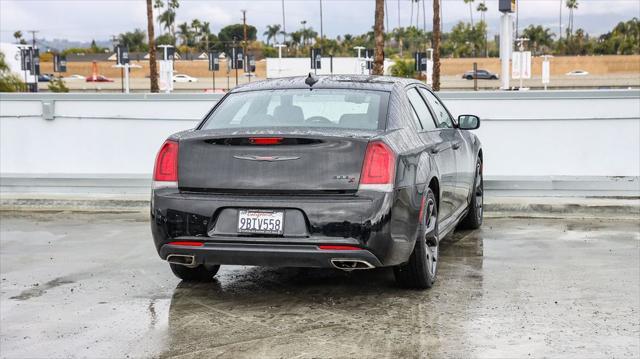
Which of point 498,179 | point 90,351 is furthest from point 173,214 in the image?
point 498,179

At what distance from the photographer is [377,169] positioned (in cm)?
598

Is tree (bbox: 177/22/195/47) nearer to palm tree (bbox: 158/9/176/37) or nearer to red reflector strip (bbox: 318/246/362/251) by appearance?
palm tree (bbox: 158/9/176/37)

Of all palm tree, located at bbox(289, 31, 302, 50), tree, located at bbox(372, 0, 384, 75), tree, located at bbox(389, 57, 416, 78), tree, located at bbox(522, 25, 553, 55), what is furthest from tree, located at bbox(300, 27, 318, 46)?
tree, located at bbox(372, 0, 384, 75)

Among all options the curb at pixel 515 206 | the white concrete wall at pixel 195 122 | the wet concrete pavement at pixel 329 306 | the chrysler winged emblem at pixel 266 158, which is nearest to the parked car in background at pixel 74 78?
the white concrete wall at pixel 195 122

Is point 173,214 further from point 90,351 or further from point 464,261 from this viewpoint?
point 464,261

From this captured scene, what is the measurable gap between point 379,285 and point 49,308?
7.96ft

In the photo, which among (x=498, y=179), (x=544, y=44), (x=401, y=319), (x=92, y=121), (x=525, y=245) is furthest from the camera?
(x=544, y=44)

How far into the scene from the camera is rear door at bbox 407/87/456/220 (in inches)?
287

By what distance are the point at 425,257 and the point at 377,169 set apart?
1000 millimetres

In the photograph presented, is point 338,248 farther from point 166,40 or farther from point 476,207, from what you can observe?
point 166,40

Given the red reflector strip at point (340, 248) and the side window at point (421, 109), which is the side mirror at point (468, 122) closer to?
the side window at point (421, 109)

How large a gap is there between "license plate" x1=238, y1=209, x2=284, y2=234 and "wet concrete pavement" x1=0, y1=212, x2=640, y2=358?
58 centimetres

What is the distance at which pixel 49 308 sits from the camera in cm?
643

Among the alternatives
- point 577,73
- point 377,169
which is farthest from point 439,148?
point 577,73
